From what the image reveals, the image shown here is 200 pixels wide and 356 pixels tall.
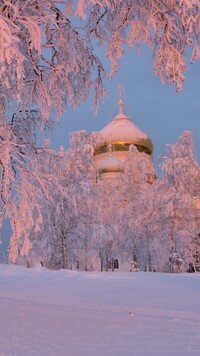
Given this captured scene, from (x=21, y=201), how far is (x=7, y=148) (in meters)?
0.72

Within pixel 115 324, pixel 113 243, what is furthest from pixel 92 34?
pixel 113 243

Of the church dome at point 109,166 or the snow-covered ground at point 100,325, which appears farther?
the church dome at point 109,166

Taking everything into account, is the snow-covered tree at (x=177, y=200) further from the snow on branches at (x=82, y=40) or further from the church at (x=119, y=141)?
the church at (x=119, y=141)

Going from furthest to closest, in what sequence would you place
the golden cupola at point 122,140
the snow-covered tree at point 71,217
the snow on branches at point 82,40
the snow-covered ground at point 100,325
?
the golden cupola at point 122,140
the snow-covered tree at point 71,217
the snow on branches at point 82,40
the snow-covered ground at point 100,325

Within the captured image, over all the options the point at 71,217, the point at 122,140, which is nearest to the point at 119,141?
the point at 122,140

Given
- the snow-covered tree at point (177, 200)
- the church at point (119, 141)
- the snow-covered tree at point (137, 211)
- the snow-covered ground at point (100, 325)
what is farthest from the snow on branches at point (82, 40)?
the church at point (119, 141)

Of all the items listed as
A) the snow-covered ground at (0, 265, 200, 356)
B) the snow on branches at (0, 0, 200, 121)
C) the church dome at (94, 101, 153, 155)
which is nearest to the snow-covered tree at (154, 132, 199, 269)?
the snow-covered ground at (0, 265, 200, 356)

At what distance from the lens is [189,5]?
378cm

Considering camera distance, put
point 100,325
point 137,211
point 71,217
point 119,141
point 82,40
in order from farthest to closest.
A: point 119,141 → point 137,211 → point 71,217 → point 82,40 → point 100,325

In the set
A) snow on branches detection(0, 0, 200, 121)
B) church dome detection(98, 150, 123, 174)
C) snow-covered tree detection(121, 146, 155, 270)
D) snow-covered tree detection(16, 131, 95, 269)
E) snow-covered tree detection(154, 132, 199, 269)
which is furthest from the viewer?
church dome detection(98, 150, 123, 174)

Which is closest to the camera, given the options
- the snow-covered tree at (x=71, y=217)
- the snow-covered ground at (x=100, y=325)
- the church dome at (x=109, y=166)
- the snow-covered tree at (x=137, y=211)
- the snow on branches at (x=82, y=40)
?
the snow-covered ground at (x=100, y=325)

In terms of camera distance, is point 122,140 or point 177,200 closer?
point 177,200

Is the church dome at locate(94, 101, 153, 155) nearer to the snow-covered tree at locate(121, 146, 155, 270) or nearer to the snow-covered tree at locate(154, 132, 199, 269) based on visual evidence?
the snow-covered tree at locate(121, 146, 155, 270)

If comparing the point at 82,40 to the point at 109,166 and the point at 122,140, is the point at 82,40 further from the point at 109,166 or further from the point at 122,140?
the point at 122,140
